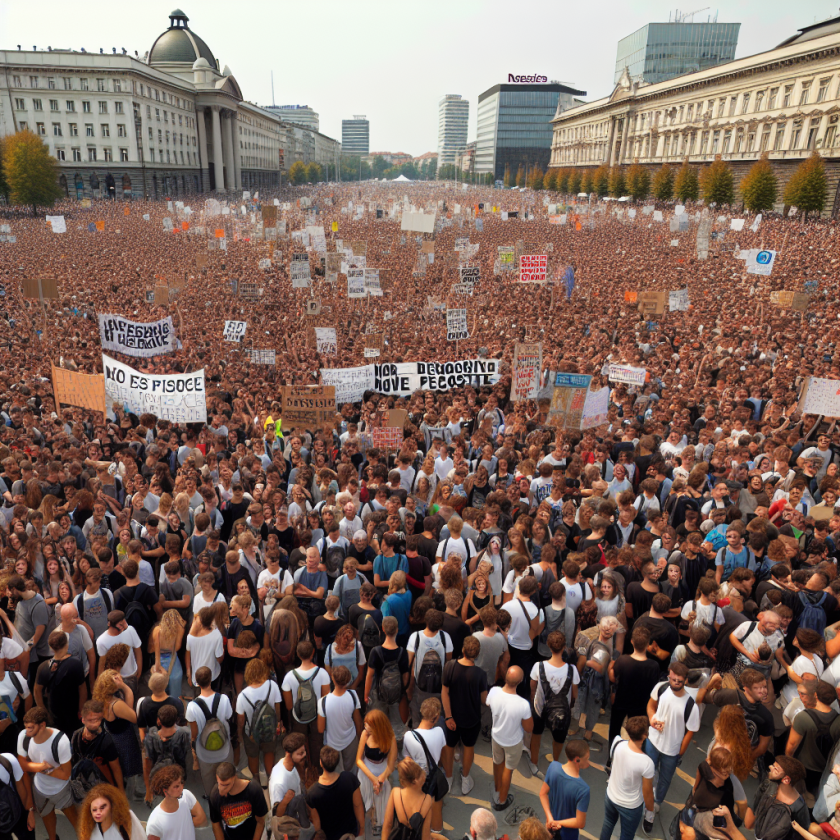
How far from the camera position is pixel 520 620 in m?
5.04

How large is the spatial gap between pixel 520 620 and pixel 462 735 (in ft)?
3.09

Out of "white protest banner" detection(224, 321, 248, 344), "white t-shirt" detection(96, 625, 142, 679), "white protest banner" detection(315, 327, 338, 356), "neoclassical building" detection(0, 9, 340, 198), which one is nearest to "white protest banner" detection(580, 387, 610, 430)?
"white protest banner" detection(315, 327, 338, 356)

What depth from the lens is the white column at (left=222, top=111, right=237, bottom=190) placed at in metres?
95.6

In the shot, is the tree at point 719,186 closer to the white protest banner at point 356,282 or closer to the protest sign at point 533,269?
the protest sign at point 533,269

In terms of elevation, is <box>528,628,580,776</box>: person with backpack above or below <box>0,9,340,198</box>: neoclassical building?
below

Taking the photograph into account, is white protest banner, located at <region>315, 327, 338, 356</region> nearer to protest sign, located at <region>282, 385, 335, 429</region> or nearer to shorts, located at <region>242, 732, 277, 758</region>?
protest sign, located at <region>282, 385, 335, 429</region>

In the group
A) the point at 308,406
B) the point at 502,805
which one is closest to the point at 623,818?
the point at 502,805

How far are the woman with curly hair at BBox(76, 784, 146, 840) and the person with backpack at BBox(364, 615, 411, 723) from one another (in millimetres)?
1773

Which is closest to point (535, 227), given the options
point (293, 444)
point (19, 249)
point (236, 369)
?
point (19, 249)

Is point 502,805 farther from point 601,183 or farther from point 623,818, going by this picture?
point 601,183

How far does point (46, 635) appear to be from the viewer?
199 inches

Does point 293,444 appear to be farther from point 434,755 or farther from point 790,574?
point 790,574

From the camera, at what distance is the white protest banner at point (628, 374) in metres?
10.8

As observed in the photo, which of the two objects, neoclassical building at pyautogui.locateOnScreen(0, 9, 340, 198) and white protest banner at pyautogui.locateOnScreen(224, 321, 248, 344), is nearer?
white protest banner at pyautogui.locateOnScreen(224, 321, 248, 344)
